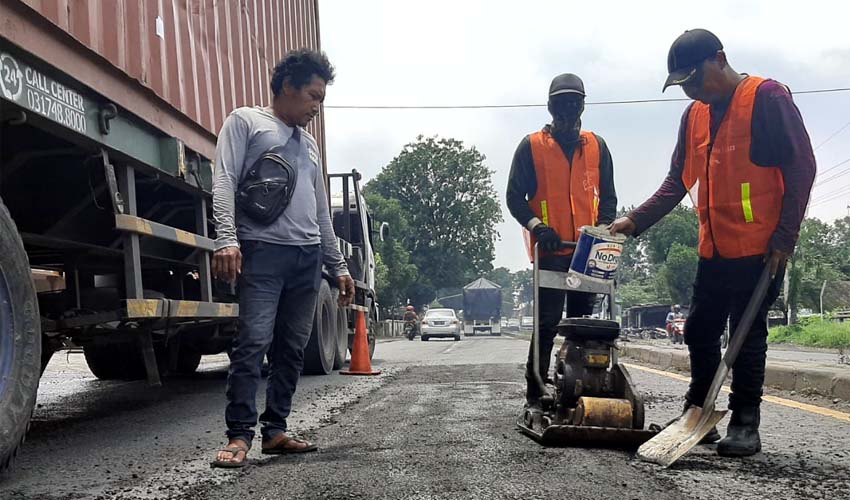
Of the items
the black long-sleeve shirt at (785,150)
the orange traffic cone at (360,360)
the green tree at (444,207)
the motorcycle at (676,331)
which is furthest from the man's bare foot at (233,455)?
the green tree at (444,207)

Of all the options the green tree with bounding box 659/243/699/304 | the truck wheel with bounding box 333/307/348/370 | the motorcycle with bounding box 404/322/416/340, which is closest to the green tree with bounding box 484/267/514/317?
the green tree with bounding box 659/243/699/304

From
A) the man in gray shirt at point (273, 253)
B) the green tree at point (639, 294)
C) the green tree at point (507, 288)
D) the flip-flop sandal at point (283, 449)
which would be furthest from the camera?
the green tree at point (507, 288)

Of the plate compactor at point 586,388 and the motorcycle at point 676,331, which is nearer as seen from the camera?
the plate compactor at point 586,388

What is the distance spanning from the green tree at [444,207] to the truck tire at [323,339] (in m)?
50.7

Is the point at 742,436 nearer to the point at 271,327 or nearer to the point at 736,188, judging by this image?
the point at 736,188

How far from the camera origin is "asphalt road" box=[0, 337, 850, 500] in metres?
2.95

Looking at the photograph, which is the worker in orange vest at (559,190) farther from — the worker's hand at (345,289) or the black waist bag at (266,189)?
the black waist bag at (266,189)

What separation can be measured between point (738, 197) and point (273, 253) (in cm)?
207

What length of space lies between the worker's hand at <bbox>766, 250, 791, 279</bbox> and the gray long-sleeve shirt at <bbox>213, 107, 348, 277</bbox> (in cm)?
200

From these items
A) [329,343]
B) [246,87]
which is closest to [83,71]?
[246,87]

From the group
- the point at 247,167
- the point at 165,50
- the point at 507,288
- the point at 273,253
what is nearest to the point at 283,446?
the point at 273,253

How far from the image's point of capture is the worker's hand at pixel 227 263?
3523 mm

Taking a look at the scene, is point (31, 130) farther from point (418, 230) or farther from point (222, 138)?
point (418, 230)

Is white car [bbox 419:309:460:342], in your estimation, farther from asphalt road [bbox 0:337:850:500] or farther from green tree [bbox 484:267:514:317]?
green tree [bbox 484:267:514:317]
